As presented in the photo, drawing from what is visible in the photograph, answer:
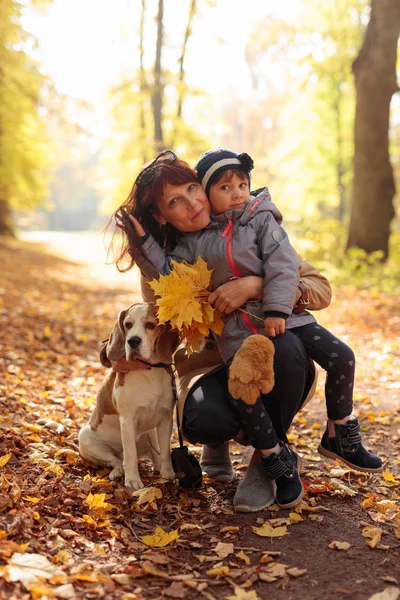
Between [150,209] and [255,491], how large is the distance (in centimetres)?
177

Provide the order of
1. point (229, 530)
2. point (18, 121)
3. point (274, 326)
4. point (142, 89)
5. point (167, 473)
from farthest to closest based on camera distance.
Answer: point (18, 121) → point (142, 89) → point (167, 473) → point (274, 326) → point (229, 530)

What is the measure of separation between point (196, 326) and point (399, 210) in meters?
22.1

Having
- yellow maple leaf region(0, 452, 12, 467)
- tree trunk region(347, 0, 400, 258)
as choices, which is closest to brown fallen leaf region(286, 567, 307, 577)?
yellow maple leaf region(0, 452, 12, 467)

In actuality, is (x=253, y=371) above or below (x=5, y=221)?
above

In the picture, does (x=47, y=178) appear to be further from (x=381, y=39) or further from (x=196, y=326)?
(x=196, y=326)

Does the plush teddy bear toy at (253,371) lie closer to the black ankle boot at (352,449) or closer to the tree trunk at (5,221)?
the black ankle boot at (352,449)

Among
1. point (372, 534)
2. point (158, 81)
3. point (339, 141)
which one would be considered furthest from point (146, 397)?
point (339, 141)

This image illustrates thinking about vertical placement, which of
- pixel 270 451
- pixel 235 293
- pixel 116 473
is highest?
pixel 235 293

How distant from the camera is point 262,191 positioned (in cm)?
339

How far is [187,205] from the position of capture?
3.25 metres

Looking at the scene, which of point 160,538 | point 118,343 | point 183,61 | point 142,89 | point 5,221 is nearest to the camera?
point 160,538

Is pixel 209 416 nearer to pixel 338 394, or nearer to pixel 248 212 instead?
pixel 338 394

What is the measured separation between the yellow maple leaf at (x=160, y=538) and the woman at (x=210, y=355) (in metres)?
0.47

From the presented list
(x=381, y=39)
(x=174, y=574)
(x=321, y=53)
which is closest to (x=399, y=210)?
(x=321, y=53)
